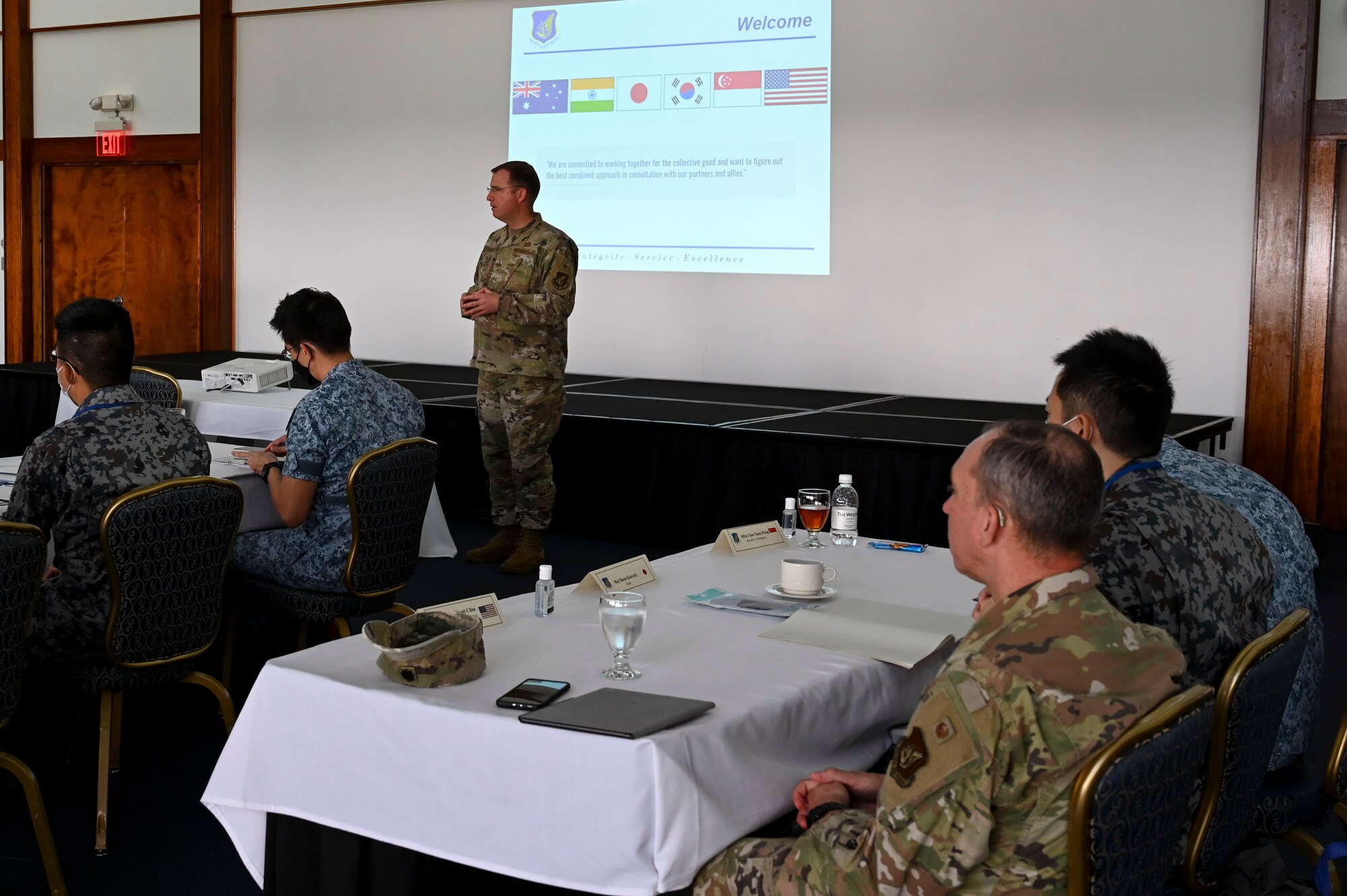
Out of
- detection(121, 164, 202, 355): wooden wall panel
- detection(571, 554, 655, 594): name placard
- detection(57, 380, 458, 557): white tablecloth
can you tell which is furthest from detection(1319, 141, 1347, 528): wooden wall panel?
detection(121, 164, 202, 355): wooden wall panel

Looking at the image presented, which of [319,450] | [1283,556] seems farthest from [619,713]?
[319,450]

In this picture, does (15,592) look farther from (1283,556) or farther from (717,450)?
(717,450)

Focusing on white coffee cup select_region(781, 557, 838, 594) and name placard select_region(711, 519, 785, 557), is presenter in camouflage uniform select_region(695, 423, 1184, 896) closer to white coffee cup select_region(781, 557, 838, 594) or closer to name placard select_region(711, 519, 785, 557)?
white coffee cup select_region(781, 557, 838, 594)

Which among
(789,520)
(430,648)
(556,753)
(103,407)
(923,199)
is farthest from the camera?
(923,199)

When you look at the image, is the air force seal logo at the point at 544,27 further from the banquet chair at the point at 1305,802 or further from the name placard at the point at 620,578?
the banquet chair at the point at 1305,802

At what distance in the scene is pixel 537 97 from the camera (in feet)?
24.8

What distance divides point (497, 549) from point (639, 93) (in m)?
3.31

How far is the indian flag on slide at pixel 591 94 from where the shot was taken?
730 cm

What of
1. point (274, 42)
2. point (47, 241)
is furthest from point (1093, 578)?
point (47, 241)

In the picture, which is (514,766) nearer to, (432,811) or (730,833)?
(432,811)

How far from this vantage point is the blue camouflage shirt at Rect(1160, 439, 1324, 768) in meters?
2.12

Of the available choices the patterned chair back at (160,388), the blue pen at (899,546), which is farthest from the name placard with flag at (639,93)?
Answer: the blue pen at (899,546)

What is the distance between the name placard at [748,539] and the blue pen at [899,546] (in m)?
0.21

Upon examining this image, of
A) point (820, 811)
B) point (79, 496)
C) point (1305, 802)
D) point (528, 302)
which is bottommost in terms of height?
point (1305, 802)
